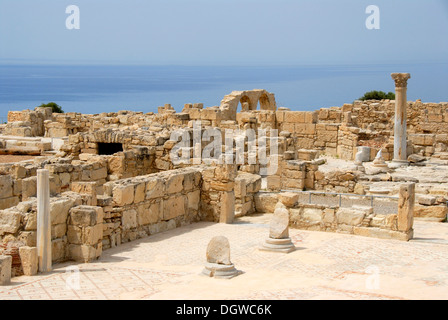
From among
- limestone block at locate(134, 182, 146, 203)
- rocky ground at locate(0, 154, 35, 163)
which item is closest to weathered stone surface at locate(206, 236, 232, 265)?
limestone block at locate(134, 182, 146, 203)

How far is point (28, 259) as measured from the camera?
30.0 ft

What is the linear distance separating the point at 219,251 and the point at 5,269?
296 cm

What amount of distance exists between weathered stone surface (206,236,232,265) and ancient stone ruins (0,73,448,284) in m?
0.11

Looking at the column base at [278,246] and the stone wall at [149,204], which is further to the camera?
the stone wall at [149,204]

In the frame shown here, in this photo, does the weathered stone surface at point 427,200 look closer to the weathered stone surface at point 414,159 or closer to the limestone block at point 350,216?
the limestone block at point 350,216

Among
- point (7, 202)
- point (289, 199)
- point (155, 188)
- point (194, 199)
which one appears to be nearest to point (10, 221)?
point (155, 188)

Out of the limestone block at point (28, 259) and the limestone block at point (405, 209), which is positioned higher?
the limestone block at point (405, 209)

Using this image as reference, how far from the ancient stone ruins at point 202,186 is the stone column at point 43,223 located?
1cm

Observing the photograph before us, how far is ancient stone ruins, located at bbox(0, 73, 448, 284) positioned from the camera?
9.99 meters

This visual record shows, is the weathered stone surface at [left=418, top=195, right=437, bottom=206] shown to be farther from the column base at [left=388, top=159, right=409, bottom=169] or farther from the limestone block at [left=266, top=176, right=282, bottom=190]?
the column base at [left=388, top=159, right=409, bottom=169]

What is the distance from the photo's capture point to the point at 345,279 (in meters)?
9.26

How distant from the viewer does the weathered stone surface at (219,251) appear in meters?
9.38

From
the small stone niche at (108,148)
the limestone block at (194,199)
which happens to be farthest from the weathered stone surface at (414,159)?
the limestone block at (194,199)
